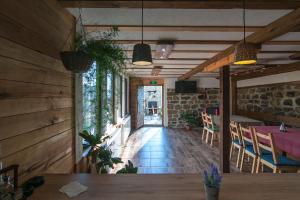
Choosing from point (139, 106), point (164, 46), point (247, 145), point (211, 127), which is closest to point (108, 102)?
point (164, 46)

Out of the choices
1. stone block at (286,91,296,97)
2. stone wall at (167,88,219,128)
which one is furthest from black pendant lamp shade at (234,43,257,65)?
stone wall at (167,88,219,128)

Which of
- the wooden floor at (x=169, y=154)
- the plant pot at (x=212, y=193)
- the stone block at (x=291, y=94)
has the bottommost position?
the wooden floor at (x=169, y=154)

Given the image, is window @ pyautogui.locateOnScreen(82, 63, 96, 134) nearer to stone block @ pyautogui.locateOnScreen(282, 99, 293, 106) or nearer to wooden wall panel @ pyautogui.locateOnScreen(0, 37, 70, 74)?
wooden wall panel @ pyautogui.locateOnScreen(0, 37, 70, 74)

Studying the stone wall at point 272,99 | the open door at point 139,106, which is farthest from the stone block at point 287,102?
the open door at point 139,106

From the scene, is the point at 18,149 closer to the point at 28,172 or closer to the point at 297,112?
the point at 28,172

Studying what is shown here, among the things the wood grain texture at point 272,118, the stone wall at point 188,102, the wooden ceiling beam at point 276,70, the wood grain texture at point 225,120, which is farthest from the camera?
the stone wall at point 188,102

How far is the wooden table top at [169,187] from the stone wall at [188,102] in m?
7.51

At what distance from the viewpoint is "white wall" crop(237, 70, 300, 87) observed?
5.08 meters

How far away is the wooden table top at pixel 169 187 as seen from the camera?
128 centimetres

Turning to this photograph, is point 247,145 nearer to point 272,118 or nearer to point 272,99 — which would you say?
point 272,118

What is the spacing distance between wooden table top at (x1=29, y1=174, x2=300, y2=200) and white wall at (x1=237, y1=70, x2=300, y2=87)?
4.14 m

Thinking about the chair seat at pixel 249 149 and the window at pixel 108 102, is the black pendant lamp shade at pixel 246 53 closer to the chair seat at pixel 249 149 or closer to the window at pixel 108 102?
the window at pixel 108 102

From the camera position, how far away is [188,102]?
9141mm

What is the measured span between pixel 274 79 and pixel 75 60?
5.54 meters
